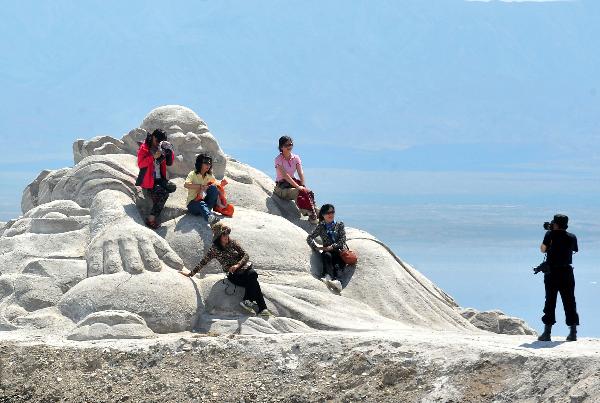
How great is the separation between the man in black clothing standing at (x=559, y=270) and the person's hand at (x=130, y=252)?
14.4ft

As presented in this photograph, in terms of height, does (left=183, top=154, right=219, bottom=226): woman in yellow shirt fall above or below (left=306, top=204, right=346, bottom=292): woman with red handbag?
above

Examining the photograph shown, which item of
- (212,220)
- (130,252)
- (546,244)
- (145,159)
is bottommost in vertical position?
(546,244)

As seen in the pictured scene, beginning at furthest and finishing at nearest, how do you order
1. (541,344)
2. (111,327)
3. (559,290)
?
(111,327) < (559,290) < (541,344)

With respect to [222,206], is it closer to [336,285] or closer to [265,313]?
[336,285]

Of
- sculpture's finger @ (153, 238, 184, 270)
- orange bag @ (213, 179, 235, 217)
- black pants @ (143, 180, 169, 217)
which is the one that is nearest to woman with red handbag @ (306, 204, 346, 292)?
orange bag @ (213, 179, 235, 217)

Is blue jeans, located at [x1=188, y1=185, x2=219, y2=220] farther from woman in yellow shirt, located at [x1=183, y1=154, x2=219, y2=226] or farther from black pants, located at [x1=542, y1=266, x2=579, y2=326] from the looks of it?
black pants, located at [x1=542, y1=266, x2=579, y2=326]

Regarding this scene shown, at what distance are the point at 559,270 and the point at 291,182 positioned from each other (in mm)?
4666

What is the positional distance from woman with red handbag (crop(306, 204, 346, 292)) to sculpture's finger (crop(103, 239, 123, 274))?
247cm

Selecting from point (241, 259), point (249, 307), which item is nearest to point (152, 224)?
point (241, 259)

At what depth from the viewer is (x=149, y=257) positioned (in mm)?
14680

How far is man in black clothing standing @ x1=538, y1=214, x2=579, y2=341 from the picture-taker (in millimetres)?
13273

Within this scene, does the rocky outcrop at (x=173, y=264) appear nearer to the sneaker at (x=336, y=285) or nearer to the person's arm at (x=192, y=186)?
the sneaker at (x=336, y=285)

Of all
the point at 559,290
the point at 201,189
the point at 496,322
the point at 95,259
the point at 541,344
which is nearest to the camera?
the point at 541,344

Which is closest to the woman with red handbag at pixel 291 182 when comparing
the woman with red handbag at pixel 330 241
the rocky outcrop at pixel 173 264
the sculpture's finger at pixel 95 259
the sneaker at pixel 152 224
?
the rocky outcrop at pixel 173 264
